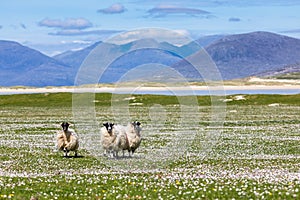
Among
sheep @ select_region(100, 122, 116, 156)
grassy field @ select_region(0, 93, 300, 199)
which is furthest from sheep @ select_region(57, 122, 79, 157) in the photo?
sheep @ select_region(100, 122, 116, 156)

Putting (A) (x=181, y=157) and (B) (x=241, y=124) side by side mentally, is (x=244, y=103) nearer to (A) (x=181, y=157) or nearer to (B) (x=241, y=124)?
(B) (x=241, y=124)

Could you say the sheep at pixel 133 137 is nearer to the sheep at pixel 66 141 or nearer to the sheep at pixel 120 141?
the sheep at pixel 120 141

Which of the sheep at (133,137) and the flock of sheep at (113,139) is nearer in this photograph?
the flock of sheep at (113,139)

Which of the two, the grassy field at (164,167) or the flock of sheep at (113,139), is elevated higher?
the flock of sheep at (113,139)

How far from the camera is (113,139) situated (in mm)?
28891

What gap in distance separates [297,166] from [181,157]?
631 centimetres

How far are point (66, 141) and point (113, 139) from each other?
117 inches

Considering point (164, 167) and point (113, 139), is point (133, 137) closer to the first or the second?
point (113, 139)

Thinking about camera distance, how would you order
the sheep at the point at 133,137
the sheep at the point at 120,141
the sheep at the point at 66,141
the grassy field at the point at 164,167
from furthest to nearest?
the sheep at the point at 66,141
the sheep at the point at 133,137
the sheep at the point at 120,141
the grassy field at the point at 164,167

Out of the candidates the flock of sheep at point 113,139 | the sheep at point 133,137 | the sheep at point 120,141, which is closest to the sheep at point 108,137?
the flock of sheep at point 113,139

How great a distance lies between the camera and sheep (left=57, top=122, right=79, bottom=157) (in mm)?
30141

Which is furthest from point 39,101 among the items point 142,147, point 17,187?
point 17,187

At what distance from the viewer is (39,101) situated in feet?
371

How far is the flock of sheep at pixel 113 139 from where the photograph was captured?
28969 mm
